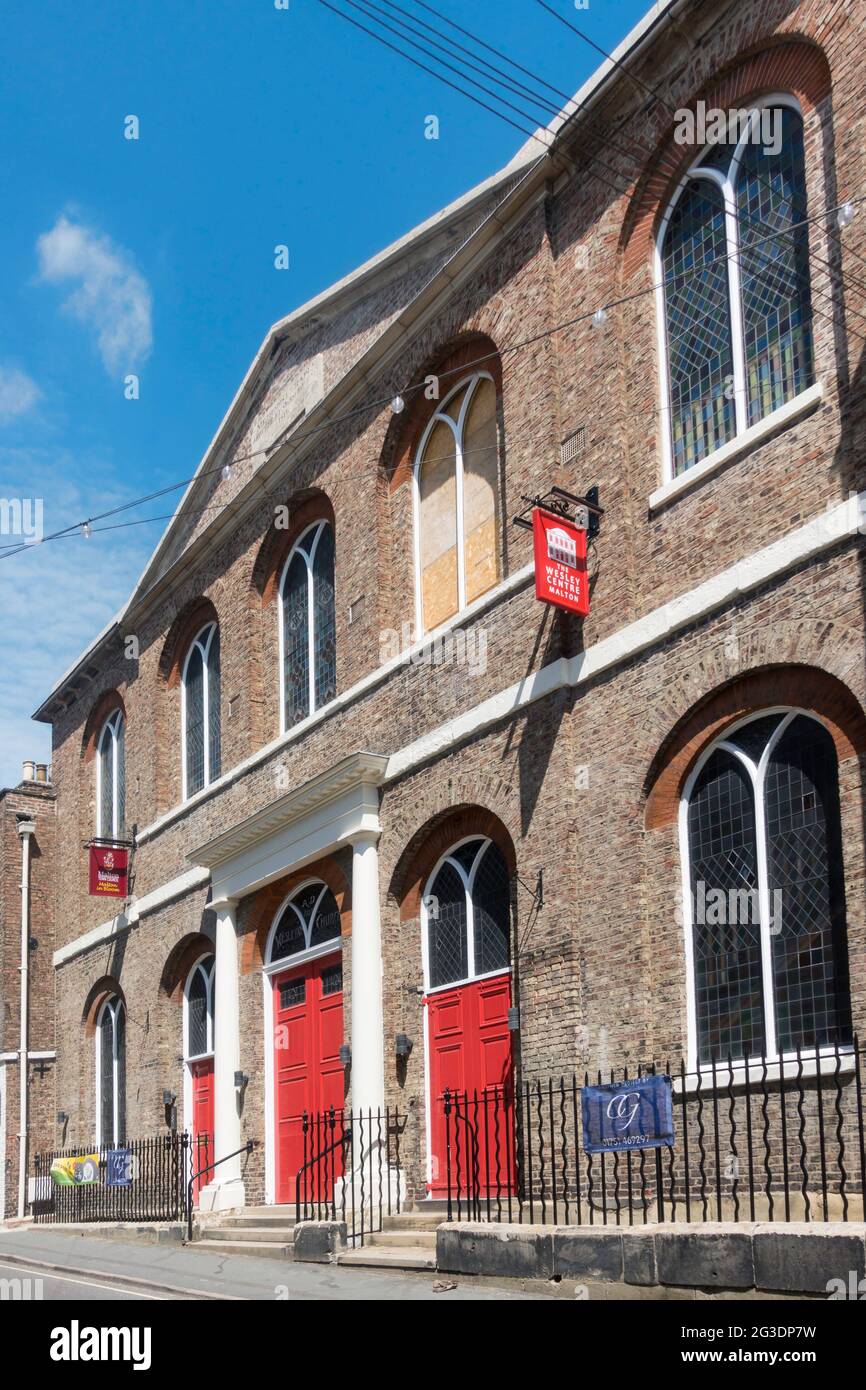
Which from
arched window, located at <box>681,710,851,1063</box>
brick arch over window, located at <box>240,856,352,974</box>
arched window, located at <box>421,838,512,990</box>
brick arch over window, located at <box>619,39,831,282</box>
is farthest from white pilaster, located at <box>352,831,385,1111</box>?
brick arch over window, located at <box>619,39,831,282</box>

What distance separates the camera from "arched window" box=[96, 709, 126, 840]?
27.2m

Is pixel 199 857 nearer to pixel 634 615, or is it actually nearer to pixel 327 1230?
pixel 327 1230

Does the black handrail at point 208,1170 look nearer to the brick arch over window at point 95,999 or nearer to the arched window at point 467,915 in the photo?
the arched window at point 467,915

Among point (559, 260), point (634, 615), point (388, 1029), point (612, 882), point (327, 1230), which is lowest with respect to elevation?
point (327, 1230)

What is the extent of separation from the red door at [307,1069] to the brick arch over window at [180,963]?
10.00 feet

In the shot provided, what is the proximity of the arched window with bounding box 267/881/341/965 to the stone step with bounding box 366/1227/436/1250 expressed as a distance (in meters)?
4.18

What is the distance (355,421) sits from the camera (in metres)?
19.7

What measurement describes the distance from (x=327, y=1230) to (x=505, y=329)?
358 inches

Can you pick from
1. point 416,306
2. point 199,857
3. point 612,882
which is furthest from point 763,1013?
point 199,857

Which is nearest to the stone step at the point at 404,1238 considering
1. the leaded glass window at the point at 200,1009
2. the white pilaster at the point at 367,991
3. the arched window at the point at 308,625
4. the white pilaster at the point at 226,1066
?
the white pilaster at the point at 367,991

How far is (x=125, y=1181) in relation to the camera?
22812 millimetres

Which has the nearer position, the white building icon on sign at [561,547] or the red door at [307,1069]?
the white building icon on sign at [561,547]

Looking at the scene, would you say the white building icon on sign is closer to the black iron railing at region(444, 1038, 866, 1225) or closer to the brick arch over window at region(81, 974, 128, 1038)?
the black iron railing at region(444, 1038, 866, 1225)

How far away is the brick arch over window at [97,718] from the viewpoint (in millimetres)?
27605
